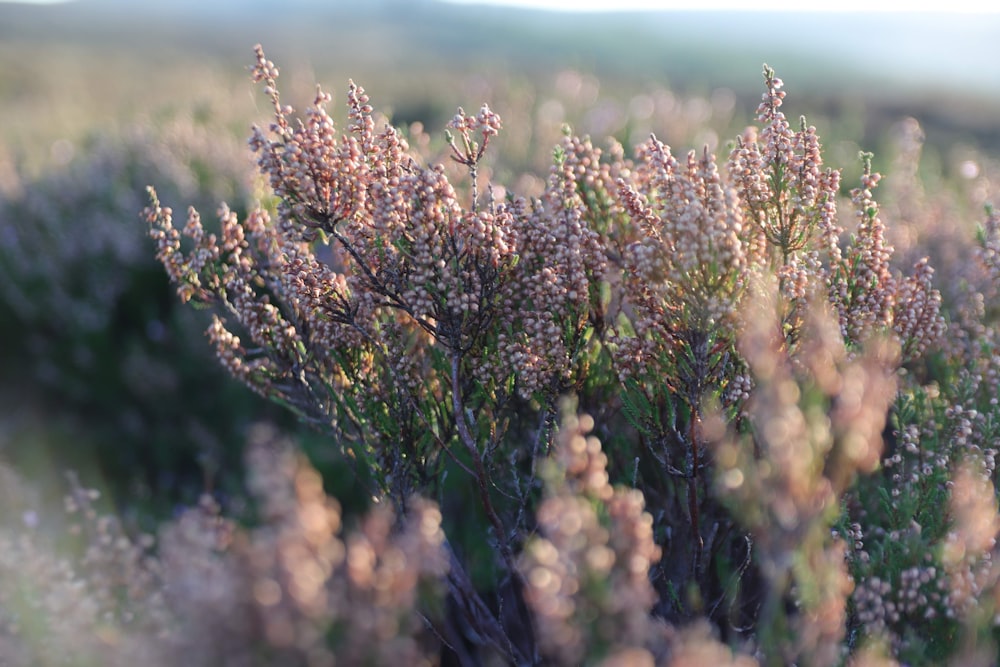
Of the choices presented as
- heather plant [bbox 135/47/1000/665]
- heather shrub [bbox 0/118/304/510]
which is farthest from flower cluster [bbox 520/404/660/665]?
heather shrub [bbox 0/118/304/510]

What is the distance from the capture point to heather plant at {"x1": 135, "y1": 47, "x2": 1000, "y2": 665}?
241cm

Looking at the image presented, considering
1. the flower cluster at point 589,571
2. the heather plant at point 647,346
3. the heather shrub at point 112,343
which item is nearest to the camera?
the flower cluster at point 589,571

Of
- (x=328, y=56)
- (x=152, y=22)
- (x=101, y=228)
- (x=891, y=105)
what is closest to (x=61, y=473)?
(x=101, y=228)

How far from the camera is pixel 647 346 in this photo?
2.81m

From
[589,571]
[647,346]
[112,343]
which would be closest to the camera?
[589,571]

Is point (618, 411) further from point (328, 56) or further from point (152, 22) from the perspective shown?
point (152, 22)

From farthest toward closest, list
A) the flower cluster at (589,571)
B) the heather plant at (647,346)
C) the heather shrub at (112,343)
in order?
the heather shrub at (112,343), the heather plant at (647,346), the flower cluster at (589,571)

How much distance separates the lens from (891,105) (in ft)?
95.0

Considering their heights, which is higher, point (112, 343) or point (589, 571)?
point (589, 571)

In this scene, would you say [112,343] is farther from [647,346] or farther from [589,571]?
[589,571]

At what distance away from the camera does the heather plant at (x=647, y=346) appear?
2410 millimetres

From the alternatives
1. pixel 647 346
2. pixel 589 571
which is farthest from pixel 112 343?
pixel 589 571

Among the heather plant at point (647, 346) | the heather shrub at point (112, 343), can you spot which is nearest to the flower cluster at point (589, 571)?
the heather plant at point (647, 346)

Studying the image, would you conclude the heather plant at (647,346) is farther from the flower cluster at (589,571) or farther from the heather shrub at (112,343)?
the heather shrub at (112,343)
